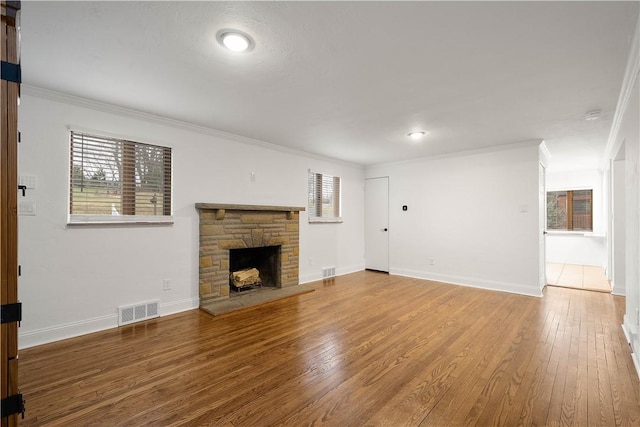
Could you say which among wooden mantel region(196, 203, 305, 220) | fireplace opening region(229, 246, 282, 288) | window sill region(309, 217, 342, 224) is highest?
wooden mantel region(196, 203, 305, 220)

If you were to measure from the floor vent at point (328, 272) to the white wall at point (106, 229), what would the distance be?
174 cm

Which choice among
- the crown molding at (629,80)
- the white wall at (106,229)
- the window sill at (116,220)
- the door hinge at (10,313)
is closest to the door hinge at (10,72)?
the door hinge at (10,313)

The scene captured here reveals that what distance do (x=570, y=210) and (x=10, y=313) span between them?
9962 millimetres

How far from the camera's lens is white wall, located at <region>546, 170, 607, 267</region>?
695 centimetres

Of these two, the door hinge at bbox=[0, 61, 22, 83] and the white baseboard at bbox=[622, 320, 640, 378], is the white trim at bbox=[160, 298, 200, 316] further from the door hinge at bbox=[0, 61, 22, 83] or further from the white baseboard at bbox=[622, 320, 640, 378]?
the white baseboard at bbox=[622, 320, 640, 378]

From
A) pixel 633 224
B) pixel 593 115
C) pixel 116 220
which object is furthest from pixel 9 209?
pixel 593 115

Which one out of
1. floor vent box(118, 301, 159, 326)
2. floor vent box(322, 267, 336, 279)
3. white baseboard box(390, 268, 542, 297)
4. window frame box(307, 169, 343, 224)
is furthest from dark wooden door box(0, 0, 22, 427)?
white baseboard box(390, 268, 542, 297)

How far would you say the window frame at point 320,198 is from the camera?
5.55 meters

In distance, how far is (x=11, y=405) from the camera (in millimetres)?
1203

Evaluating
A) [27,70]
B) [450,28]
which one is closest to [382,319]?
[450,28]

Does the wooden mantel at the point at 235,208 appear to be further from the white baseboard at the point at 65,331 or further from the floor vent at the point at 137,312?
the white baseboard at the point at 65,331

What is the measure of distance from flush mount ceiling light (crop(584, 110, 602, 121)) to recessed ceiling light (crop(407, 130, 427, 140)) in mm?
1762

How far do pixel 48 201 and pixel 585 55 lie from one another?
474 centimetres

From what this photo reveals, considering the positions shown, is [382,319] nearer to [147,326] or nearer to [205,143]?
[147,326]
